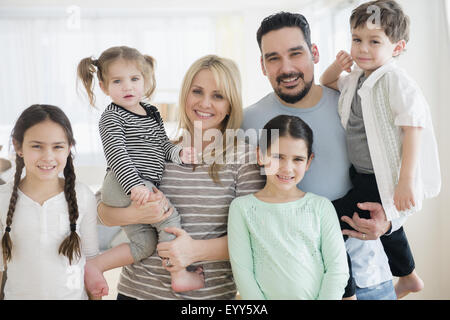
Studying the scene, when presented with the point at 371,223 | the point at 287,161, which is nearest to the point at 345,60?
the point at 287,161

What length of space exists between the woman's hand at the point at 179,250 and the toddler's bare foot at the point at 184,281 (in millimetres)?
20

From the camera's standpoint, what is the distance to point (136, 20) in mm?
1145

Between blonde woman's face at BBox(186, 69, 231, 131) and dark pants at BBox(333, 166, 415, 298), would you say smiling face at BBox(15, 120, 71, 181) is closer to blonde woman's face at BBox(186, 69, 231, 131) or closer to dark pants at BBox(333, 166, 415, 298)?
blonde woman's face at BBox(186, 69, 231, 131)

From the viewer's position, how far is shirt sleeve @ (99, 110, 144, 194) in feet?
3.50

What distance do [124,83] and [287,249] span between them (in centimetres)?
63

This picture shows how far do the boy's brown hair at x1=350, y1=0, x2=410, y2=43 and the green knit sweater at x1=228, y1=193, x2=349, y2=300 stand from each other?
484mm

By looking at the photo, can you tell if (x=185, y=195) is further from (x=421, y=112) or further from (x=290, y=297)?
(x=421, y=112)

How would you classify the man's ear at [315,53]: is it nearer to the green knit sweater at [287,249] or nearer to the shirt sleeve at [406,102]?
the shirt sleeve at [406,102]

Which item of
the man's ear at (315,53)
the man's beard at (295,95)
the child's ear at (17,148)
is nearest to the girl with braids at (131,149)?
the child's ear at (17,148)

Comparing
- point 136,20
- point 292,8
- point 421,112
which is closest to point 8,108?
point 136,20

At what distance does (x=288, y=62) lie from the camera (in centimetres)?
111

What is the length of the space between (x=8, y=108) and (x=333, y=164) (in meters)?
0.93

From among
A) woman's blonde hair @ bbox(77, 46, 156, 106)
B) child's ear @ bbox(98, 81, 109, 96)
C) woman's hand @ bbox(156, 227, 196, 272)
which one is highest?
woman's blonde hair @ bbox(77, 46, 156, 106)

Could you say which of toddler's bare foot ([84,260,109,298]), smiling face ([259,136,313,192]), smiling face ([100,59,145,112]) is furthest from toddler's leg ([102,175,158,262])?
smiling face ([259,136,313,192])
